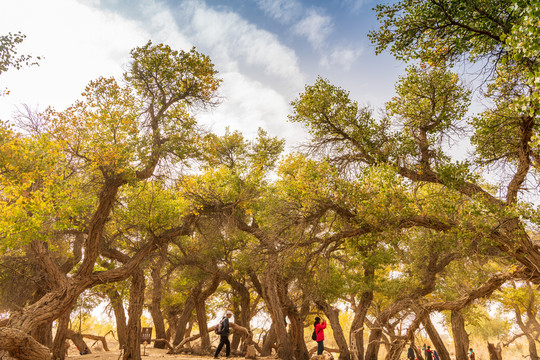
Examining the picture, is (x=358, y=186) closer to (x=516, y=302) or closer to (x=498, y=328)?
(x=516, y=302)

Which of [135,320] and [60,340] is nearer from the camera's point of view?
[135,320]

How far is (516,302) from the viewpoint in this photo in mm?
20656

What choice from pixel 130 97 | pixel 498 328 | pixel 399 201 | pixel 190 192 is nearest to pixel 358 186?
pixel 399 201

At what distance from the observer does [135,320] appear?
1173 cm

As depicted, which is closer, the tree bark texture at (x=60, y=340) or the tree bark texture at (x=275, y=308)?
the tree bark texture at (x=60, y=340)

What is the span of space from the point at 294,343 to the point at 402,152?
11811 millimetres

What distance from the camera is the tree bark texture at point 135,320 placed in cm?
1138

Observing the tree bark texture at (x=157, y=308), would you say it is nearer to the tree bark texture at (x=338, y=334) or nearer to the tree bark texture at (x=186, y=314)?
the tree bark texture at (x=186, y=314)

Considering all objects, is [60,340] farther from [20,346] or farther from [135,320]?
[20,346]

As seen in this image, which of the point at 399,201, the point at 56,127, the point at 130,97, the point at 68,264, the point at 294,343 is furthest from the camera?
the point at 294,343

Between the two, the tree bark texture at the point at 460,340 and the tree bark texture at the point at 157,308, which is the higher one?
the tree bark texture at the point at 157,308

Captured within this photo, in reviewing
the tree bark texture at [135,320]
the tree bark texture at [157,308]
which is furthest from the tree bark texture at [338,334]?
the tree bark texture at [135,320]

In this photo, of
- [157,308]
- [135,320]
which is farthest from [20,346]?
[157,308]

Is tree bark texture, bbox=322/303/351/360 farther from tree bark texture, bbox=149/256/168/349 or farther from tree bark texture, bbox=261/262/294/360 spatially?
tree bark texture, bbox=149/256/168/349
